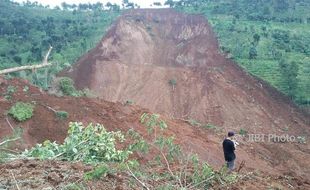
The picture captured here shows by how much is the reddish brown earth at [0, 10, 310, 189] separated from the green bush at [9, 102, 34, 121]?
19 centimetres

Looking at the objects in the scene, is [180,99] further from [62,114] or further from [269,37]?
[269,37]

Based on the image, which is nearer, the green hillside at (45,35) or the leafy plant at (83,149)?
the leafy plant at (83,149)

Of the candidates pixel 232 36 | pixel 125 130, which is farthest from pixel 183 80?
pixel 125 130

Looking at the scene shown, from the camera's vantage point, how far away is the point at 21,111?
47.0ft

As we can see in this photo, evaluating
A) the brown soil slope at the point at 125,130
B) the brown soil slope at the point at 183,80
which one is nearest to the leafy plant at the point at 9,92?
the brown soil slope at the point at 125,130

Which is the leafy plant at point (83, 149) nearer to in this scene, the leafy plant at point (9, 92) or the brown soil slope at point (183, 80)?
the leafy plant at point (9, 92)

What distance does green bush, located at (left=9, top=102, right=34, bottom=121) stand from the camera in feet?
46.2

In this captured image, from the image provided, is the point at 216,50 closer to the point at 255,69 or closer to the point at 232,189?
the point at 255,69

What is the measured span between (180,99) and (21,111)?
10370 mm

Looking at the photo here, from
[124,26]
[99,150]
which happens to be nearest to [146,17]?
[124,26]

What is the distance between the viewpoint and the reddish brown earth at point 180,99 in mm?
14062

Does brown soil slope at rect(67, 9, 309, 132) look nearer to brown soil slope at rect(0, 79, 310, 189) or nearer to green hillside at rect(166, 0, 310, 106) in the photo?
green hillside at rect(166, 0, 310, 106)

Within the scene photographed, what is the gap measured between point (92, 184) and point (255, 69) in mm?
21212

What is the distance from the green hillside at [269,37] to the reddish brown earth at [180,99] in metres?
0.84
